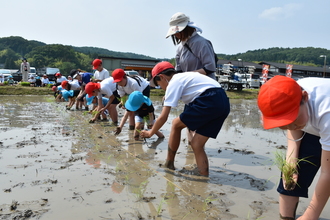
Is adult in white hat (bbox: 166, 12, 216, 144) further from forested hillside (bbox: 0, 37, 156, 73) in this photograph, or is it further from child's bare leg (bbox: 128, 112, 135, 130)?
forested hillside (bbox: 0, 37, 156, 73)

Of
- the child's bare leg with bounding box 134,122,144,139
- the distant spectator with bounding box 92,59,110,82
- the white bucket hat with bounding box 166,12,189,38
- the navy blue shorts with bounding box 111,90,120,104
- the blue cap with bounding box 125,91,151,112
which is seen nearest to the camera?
the white bucket hat with bounding box 166,12,189,38

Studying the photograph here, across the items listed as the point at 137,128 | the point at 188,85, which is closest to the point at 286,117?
the point at 188,85

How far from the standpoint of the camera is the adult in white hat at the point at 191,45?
3.96m

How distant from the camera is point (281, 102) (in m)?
1.70

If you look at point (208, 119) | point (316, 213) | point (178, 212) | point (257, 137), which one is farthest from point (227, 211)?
point (257, 137)

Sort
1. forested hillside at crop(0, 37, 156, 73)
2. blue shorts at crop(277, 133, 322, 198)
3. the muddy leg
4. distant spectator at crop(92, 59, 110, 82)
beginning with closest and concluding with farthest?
blue shorts at crop(277, 133, 322, 198) < the muddy leg < distant spectator at crop(92, 59, 110, 82) < forested hillside at crop(0, 37, 156, 73)

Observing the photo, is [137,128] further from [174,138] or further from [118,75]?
[174,138]

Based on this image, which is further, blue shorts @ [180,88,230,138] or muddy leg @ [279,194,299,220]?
blue shorts @ [180,88,230,138]

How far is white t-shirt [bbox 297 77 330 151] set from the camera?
5.78ft

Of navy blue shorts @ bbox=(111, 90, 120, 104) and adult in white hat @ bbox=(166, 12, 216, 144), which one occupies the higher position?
adult in white hat @ bbox=(166, 12, 216, 144)

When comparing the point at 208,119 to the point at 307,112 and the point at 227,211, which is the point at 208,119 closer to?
the point at 227,211

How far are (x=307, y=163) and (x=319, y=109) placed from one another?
1.99ft

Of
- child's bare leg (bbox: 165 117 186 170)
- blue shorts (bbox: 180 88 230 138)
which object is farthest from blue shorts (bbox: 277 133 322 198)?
child's bare leg (bbox: 165 117 186 170)

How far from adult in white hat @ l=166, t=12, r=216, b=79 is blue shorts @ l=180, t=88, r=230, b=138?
867 millimetres
